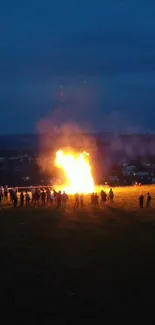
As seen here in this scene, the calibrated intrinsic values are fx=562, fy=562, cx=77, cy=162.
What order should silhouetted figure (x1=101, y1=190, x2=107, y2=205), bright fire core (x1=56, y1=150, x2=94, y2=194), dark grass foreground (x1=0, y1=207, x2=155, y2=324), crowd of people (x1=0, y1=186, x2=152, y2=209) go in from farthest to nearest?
bright fire core (x1=56, y1=150, x2=94, y2=194), silhouetted figure (x1=101, y1=190, x2=107, y2=205), crowd of people (x1=0, y1=186, x2=152, y2=209), dark grass foreground (x1=0, y1=207, x2=155, y2=324)

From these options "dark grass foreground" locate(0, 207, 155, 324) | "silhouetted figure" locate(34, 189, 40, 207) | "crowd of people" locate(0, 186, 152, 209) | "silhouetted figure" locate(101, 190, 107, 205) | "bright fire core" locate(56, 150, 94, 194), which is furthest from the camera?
"bright fire core" locate(56, 150, 94, 194)

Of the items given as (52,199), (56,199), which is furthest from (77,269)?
(52,199)

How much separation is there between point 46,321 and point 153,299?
12.9 feet

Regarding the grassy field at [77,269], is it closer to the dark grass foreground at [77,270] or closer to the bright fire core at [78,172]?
the dark grass foreground at [77,270]

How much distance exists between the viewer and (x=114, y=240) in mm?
27109

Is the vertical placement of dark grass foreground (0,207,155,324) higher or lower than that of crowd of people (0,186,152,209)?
lower

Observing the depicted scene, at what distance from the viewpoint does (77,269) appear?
22.1 metres

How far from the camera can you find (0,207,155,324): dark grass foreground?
700 inches

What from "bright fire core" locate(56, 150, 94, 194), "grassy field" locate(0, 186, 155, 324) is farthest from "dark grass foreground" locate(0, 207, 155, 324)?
"bright fire core" locate(56, 150, 94, 194)

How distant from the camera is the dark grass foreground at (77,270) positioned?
17781 millimetres

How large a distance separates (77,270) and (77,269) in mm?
126

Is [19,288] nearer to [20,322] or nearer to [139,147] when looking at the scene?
[20,322]

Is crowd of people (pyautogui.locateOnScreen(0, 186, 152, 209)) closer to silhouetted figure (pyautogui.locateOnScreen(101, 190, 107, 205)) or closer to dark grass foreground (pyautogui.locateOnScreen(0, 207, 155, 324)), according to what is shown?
silhouetted figure (pyautogui.locateOnScreen(101, 190, 107, 205))

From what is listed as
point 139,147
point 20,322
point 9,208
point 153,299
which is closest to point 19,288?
point 20,322
